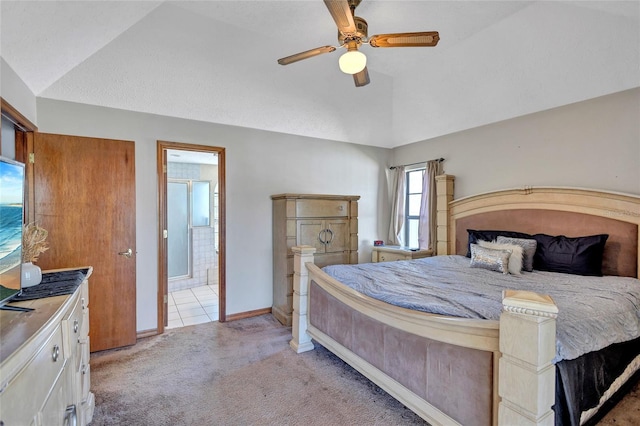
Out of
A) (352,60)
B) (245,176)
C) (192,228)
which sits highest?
(352,60)

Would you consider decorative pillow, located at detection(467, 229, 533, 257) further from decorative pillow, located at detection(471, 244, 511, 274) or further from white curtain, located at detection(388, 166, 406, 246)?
white curtain, located at detection(388, 166, 406, 246)

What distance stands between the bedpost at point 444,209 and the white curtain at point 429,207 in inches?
5.8

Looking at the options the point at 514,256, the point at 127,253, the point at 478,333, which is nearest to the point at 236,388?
the point at 127,253

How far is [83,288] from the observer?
1981mm

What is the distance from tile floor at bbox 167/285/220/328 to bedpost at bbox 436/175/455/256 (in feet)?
10.3

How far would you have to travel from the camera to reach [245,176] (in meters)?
3.85

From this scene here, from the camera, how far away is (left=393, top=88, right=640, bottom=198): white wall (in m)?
2.76

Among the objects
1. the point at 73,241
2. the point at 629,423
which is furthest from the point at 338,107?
the point at 629,423

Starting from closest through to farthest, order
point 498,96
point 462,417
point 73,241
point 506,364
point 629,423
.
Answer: point 506,364 → point 462,417 → point 629,423 → point 73,241 → point 498,96

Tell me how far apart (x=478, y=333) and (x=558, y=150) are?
2697 mm

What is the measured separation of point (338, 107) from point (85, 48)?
8.80 feet

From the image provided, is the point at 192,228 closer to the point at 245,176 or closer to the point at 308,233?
the point at 245,176

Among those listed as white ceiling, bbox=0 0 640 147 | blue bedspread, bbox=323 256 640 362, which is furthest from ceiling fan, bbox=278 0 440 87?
blue bedspread, bbox=323 256 640 362

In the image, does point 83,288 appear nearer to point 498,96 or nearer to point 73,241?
point 73,241
